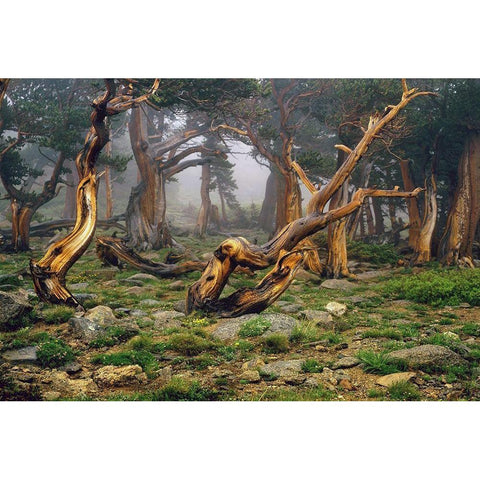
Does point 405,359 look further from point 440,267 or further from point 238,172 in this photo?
point 238,172

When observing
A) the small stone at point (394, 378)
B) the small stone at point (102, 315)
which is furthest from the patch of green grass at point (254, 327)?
the small stone at point (102, 315)

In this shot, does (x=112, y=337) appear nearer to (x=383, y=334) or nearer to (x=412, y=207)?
(x=383, y=334)

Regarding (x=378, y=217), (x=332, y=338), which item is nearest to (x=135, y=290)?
(x=332, y=338)

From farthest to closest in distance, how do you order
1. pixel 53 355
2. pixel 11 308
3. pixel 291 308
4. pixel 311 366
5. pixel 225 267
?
pixel 291 308, pixel 225 267, pixel 11 308, pixel 53 355, pixel 311 366

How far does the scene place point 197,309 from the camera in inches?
426

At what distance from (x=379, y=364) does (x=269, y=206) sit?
28186 mm

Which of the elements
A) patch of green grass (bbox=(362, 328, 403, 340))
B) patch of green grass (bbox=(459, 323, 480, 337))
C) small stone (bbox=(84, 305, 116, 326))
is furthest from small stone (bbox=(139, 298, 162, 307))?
patch of green grass (bbox=(459, 323, 480, 337))

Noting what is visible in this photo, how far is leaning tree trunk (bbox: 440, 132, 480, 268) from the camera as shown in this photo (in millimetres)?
17734

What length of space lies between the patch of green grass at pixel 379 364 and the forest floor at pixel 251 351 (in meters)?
0.02

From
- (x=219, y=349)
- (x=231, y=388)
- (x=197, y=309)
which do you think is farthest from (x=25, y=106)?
(x=231, y=388)

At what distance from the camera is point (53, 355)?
7500 mm

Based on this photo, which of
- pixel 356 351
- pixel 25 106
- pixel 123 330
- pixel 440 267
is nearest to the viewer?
pixel 356 351
